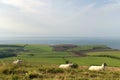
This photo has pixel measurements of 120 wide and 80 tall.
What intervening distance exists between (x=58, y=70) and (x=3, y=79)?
4.74m

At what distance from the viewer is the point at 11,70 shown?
1478 cm

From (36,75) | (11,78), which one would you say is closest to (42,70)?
(36,75)

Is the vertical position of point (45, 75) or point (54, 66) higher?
point (45, 75)

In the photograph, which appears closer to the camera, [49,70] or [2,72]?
[2,72]

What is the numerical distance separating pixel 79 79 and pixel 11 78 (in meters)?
3.69

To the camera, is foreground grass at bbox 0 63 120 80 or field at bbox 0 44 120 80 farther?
field at bbox 0 44 120 80

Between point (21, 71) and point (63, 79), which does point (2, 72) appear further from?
point (63, 79)

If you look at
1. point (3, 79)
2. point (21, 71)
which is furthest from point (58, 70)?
point (3, 79)

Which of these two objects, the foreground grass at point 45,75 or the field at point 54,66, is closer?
the foreground grass at point 45,75

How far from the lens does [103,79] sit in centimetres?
1269

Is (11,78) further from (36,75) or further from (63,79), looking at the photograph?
(63,79)

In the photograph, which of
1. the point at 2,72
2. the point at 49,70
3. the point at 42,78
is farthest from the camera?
the point at 49,70

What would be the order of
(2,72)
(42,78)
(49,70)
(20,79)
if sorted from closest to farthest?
1. (20,79)
2. (42,78)
3. (2,72)
4. (49,70)

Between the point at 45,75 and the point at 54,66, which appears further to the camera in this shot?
the point at 54,66
